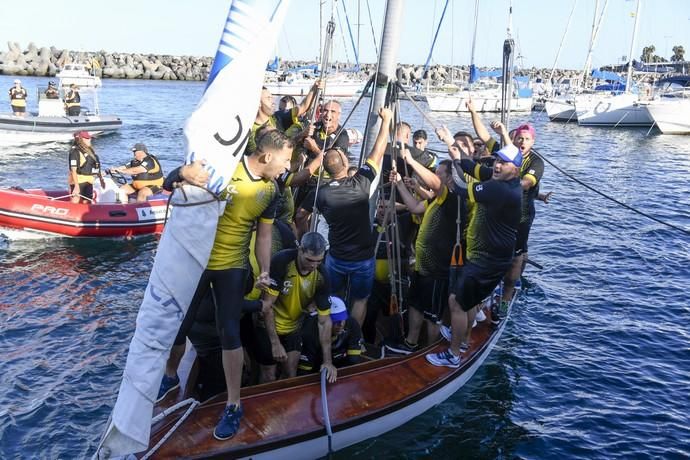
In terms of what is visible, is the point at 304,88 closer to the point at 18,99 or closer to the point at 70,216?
the point at 18,99

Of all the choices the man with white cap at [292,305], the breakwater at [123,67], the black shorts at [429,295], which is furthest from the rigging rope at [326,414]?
the breakwater at [123,67]

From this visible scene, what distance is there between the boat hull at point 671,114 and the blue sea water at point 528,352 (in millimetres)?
20728

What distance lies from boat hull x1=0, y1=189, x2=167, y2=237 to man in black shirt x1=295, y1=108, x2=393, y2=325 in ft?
25.9

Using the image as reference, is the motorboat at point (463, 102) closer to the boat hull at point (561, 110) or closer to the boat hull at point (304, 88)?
the boat hull at point (561, 110)

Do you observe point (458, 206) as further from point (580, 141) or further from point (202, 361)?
point (580, 141)

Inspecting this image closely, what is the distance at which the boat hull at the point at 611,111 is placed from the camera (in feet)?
124

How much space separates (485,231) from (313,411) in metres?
2.39

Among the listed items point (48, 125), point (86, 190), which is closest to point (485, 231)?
point (86, 190)

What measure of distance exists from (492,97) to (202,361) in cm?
4214

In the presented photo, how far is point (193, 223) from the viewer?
4461 mm

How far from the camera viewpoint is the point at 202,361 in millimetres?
5660

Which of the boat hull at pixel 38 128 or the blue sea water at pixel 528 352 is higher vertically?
the boat hull at pixel 38 128

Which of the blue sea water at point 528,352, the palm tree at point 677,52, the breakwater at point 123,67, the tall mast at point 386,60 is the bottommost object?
the blue sea water at point 528,352

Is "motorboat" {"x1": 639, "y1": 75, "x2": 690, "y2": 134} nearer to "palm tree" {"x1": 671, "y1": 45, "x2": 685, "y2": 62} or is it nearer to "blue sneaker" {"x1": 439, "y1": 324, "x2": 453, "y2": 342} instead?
"blue sneaker" {"x1": 439, "y1": 324, "x2": 453, "y2": 342}
